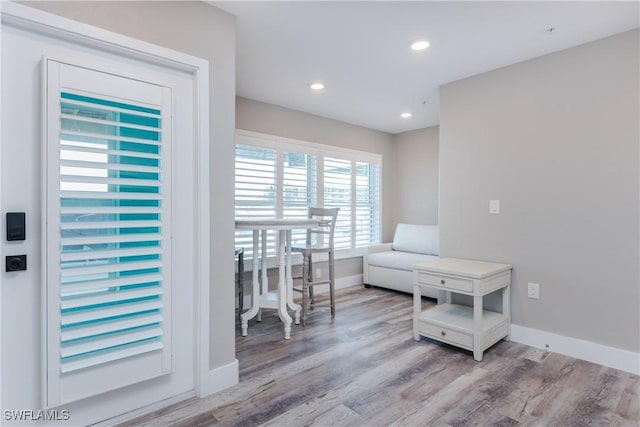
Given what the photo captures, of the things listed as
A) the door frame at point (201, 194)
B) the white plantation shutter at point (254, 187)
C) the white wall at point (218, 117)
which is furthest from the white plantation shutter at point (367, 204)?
the door frame at point (201, 194)

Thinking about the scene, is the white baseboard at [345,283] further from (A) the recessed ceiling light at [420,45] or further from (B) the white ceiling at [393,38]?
(A) the recessed ceiling light at [420,45]

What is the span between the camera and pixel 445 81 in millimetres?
3346

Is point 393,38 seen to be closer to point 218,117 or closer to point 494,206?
point 218,117

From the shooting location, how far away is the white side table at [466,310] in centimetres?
260

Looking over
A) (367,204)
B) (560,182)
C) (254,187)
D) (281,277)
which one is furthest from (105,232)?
(367,204)

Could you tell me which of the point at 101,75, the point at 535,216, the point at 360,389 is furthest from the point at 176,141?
the point at 535,216

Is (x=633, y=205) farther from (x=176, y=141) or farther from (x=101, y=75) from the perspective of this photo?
(x=101, y=75)

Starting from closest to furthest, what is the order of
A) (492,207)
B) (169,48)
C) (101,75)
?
(101,75) < (169,48) < (492,207)

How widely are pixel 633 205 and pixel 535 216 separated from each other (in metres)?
0.62

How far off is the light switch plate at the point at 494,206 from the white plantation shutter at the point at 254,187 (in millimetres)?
2381

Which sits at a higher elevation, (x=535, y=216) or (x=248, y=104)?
(x=248, y=104)

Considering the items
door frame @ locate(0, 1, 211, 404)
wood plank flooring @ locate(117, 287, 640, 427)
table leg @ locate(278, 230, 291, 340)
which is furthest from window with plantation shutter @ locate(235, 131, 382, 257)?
door frame @ locate(0, 1, 211, 404)

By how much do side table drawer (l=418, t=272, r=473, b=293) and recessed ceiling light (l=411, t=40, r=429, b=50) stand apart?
6.10ft

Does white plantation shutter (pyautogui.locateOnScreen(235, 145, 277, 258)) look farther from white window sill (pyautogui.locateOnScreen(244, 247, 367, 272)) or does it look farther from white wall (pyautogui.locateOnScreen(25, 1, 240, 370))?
white wall (pyautogui.locateOnScreen(25, 1, 240, 370))
